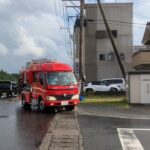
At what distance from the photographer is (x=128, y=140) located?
14.8m

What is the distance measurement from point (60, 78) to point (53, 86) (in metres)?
0.69

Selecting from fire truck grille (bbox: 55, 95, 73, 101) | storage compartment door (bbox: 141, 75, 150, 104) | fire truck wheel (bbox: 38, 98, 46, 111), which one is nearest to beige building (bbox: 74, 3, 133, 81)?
storage compartment door (bbox: 141, 75, 150, 104)

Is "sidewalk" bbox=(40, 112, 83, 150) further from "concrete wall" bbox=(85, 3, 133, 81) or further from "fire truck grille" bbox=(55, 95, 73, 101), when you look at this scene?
"concrete wall" bbox=(85, 3, 133, 81)

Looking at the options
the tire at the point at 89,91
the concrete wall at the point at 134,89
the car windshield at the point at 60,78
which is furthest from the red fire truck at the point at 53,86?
the tire at the point at 89,91

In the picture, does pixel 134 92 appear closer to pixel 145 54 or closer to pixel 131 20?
pixel 145 54

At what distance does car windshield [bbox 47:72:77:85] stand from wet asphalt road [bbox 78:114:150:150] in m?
5.25

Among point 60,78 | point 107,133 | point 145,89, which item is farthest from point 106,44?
point 107,133

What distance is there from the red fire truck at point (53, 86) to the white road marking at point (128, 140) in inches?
337

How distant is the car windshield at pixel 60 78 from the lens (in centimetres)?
2623

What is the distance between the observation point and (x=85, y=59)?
69062 millimetres

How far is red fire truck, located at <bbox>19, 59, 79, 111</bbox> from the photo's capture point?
25.9m

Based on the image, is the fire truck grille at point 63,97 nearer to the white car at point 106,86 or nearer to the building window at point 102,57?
the white car at point 106,86

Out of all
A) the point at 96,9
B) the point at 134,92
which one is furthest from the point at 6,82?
the point at 134,92

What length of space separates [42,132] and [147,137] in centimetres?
344
